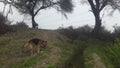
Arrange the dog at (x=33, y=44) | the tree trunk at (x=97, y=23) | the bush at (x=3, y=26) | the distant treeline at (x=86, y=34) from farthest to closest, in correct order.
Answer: the tree trunk at (x=97, y=23)
the distant treeline at (x=86, y=34)
the bush at (x=3, y=26)
the dog at (x=33, y=44)

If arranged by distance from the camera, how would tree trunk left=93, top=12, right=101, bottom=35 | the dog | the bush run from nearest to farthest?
the dog < the bush < tree trunk left=93, top=12, right=101, bottom=35

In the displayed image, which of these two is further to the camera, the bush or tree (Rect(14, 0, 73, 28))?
tree (Rect(14, 0, 73, 28))

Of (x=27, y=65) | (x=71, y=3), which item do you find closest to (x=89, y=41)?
(x=71, y=3)

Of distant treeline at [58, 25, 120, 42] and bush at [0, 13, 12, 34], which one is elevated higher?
bush at [0, 13, 12, 34]

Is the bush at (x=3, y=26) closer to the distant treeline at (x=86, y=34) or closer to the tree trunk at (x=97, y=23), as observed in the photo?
the distant treeline at (x=86, y=34)

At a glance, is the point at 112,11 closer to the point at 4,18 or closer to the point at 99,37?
the point at 99,37

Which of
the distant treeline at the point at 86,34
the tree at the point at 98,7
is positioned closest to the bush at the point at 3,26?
the distant treeline at the point at 86,34


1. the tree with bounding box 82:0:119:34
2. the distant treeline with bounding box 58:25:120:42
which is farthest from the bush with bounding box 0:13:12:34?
the tree with bounding box 82:0:119:34

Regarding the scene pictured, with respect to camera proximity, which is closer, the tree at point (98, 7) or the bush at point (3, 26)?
the bush at point (3, 26)

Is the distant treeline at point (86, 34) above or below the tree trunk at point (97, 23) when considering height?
below

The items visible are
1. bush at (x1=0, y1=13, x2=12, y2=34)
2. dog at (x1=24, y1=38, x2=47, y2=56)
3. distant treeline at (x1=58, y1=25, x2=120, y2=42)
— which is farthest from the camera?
distant treeline at (x1=58, y1=25, x2=120, y2=42)

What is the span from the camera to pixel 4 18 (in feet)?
149

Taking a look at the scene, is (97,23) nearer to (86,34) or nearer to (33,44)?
(86,34)

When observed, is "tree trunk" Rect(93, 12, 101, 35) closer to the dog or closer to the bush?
the bush
